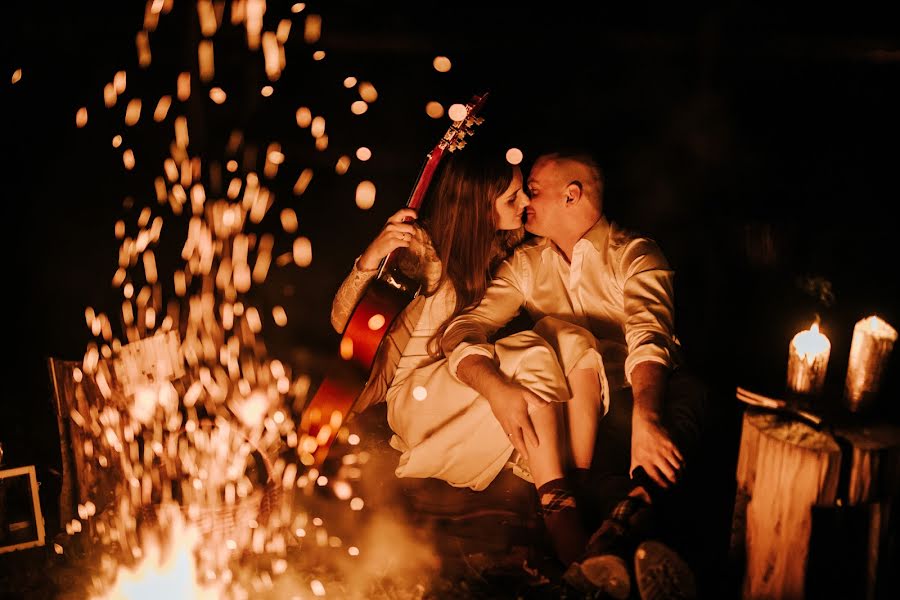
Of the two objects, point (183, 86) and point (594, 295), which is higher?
Result: point (183, 86)

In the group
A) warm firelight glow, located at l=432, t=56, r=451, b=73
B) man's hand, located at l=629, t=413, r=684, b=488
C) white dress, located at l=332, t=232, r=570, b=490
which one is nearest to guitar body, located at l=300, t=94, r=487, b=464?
white dress, located at l=332, t=232, r=570, b=490

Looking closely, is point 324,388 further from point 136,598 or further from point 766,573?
point 766,573

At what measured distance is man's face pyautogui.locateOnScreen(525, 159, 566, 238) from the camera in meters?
3.86

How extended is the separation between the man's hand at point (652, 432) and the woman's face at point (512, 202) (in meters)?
1.04

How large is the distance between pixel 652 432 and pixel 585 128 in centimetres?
276

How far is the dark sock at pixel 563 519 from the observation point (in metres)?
3.16

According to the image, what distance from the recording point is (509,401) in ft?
11.1

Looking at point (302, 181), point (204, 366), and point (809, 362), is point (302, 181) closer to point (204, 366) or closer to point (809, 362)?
point (204, 366)

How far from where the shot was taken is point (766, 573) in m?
2.88

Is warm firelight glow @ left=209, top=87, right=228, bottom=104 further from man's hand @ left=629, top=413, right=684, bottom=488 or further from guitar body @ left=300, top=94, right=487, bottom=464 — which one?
man's hand @ left=629, top=413, right=684, bottom=488

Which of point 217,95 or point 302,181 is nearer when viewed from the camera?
point 217,95

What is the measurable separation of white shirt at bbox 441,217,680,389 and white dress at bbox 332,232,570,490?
0.51ft

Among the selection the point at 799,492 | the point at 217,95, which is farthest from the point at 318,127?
the point at 799,492

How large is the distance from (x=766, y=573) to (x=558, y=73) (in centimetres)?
349
